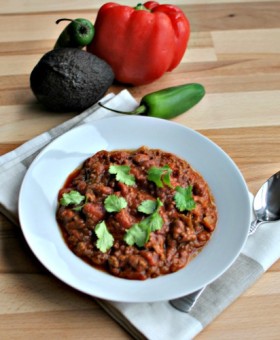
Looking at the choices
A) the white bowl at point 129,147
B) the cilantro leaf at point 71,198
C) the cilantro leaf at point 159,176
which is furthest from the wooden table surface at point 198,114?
the cilantro leaf at point 159,176

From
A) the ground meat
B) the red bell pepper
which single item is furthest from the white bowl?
the red bell pepper

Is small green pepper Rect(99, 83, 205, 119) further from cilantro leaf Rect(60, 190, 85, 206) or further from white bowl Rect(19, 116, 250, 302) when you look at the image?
cilantro leaf Rect(60, 190, 85, 206)

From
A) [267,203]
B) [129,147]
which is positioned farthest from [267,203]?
[129,147]

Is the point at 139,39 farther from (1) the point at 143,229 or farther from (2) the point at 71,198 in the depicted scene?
(1) the point at 143,229

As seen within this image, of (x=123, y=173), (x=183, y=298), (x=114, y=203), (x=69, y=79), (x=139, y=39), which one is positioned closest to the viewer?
(x=183, y=298)

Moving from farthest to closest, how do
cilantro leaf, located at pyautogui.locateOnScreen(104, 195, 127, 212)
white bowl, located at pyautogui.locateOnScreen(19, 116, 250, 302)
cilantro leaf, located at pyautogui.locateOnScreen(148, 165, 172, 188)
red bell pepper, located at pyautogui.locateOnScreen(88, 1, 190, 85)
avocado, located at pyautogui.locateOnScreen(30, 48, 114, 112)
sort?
1. red bell pepper, located at pyautogui.locateOnScreen(88, 1, 190, 85)
2. avocado, located at pyautogui.locateOnScreen(30, 48, 114, 112)
3. cilantro leaf, located at pyautogui.locateOnScreen(148, 165, 172, 188)
4. cilantro leaf, located at pyautogui.locateOnScreen(104, 195, 127, 212)
5. white bowl, located at pyautogui.locateOnScreen(19, 116, 250, 302)

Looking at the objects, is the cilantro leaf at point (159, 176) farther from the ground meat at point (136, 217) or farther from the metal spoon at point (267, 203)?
the metal spoon at point (267, 203)

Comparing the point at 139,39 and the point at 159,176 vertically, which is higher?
the point at 139,39
